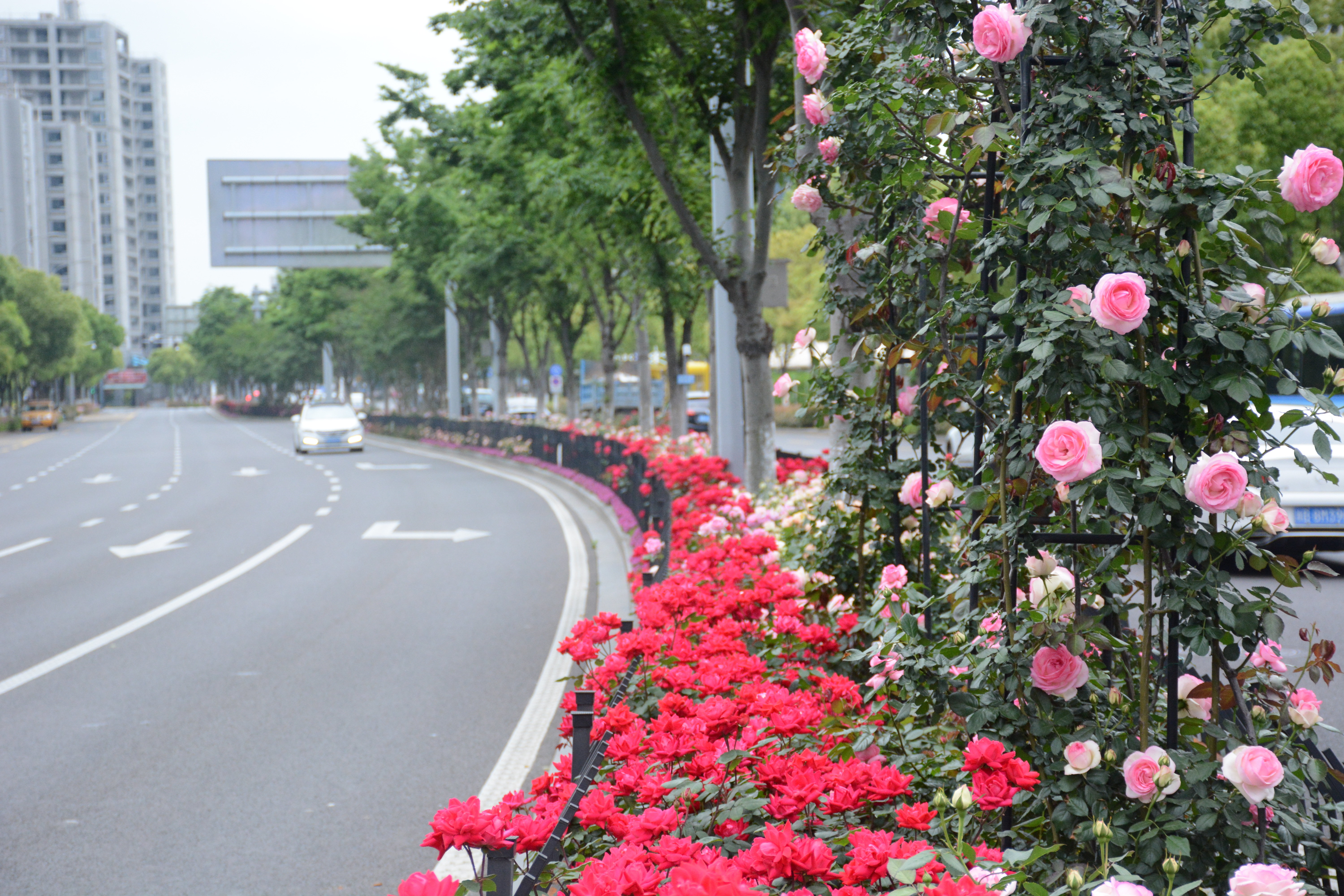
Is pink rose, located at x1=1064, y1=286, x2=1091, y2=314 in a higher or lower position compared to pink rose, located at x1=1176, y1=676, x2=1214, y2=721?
higher

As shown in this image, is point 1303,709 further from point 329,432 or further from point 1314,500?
point 329,432

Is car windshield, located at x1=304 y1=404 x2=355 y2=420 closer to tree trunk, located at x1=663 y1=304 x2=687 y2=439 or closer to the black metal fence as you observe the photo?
the black metal fence

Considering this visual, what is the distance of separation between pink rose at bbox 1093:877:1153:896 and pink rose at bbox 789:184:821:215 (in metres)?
3.27

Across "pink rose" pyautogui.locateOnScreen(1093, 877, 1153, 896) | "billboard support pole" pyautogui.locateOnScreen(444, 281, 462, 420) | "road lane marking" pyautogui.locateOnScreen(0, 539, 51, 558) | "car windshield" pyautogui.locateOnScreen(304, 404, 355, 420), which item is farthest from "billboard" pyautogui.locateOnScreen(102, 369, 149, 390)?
"pink rose" pyautogui.locateOnScreen(1093, 877, 1153, 896)

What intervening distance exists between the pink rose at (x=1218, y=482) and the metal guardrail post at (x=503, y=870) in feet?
5.34

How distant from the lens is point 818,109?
4.68 metres

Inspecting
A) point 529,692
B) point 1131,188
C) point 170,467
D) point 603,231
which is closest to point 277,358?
point 170,467

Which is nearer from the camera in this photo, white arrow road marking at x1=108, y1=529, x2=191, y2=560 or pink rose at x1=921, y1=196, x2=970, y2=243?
pink rose at x1=921, y1=196, x2=970, y2=243

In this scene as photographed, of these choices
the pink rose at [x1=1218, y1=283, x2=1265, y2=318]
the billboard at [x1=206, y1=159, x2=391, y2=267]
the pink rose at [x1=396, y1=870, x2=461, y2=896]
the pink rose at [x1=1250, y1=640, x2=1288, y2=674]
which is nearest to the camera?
the pink rose at [x1=396, y1=870, x2=461, y2=896]

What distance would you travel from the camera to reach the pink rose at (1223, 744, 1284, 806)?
8.29ft

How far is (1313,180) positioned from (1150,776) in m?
1.38

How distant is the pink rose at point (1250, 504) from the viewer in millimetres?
2682

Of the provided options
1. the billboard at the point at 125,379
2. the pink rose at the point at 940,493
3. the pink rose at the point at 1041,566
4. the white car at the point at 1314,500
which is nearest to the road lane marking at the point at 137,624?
the pink rose at the point at 940,493

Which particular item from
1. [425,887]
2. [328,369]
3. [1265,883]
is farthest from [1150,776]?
[328,369]
